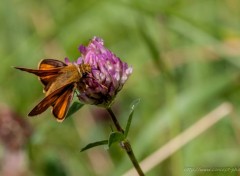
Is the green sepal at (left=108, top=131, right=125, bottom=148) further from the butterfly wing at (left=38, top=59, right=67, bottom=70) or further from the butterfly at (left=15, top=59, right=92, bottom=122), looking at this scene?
the butterfly wing at (left=38, top=59, right=67, bottom=70)

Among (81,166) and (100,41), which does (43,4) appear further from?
(100,41)

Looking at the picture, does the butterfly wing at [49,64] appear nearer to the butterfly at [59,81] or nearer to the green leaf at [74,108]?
the butterfly at [59,81]

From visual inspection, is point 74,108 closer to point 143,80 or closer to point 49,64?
point 49,64

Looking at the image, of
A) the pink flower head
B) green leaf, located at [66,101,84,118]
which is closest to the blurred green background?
green leaf, located at [66,101,84,118]

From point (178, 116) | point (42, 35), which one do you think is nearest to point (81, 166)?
point (178, 116)

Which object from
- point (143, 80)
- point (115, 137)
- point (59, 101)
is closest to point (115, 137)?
point (115, 137)

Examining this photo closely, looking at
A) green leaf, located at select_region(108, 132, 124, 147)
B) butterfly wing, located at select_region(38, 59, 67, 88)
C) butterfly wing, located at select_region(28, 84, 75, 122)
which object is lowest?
green leaf, located at select_region(108, 132, 124, 147)

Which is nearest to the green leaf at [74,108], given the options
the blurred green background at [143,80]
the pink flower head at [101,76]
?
the pink flower head at [101,76]

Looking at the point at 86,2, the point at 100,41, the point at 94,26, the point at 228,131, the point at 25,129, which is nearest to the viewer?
the point at 100,41
